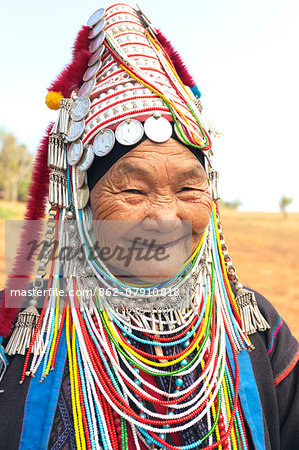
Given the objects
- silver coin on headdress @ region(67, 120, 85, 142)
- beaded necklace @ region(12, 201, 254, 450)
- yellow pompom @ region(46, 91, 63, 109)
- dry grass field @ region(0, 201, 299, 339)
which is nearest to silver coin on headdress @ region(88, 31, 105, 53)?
yellow pompom @ region(46, 91, 63, 109)

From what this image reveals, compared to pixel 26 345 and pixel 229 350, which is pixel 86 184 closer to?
pixel 26 345

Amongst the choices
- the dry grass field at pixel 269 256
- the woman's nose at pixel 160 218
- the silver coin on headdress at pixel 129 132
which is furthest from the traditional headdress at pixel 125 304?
the dry grass field at pixel 269 256

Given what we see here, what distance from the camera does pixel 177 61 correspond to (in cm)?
216

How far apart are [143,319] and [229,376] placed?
46 cm

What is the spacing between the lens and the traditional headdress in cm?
171

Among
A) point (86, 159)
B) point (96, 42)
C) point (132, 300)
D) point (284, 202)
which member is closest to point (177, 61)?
point (96, 42)

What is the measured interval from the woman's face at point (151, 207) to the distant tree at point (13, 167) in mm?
26398

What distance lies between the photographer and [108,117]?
179 cm

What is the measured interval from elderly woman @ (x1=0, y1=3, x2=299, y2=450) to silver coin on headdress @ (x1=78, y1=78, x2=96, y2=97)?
0.04 ft

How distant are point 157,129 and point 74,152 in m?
0.39

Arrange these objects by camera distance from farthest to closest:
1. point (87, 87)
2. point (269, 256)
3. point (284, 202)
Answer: point (284, 202) → point (269, 256) → point (87, 87)

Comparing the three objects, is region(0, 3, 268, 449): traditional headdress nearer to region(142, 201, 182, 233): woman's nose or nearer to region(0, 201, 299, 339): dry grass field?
A: region(142, 201, 182, 233): woman's nose

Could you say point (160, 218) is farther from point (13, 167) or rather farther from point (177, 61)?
point (13, 167)

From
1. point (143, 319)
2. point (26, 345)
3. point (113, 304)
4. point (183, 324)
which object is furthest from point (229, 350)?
point (26, 345)
